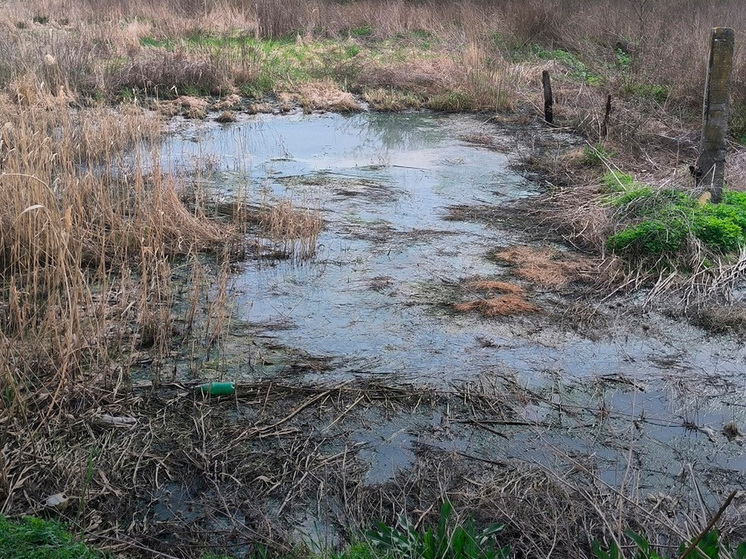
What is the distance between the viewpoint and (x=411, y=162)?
31.4 feet

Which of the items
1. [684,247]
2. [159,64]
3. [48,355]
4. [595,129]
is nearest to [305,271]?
[48,355]

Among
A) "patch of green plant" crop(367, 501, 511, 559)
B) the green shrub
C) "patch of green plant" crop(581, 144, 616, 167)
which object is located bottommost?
"patch of green plant" crop(367, 501, 511, 559)

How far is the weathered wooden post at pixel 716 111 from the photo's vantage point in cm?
678

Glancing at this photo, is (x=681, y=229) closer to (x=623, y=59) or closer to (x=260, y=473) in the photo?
(x=260, y=473)

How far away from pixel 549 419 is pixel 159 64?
10.6 metres

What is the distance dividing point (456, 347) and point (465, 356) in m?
0.14

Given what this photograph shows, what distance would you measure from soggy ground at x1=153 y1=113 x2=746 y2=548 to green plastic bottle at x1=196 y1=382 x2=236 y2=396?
0.71 ft

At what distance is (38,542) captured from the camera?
2.73m

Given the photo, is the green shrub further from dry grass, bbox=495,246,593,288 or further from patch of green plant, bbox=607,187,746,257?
dry grass, bbox=495,246,593,288

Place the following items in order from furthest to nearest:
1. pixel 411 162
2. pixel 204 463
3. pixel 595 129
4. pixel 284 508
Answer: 1. pixel 595 129
2. pixel 411 162
3. pixel 204 463
4. pixel 284 508

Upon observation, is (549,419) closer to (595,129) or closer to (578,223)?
(578,223)

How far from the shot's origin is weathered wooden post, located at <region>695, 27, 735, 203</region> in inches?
267

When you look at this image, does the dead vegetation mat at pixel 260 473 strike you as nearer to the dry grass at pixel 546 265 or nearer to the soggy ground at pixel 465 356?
the soggy ground at pixel 465 356

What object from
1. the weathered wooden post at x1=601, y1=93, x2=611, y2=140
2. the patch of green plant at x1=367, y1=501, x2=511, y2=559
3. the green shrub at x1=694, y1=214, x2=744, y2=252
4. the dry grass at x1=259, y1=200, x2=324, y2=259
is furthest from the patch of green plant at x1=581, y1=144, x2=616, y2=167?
the patch of green plant at x1=367, y1=501, x2=511, y2=559
